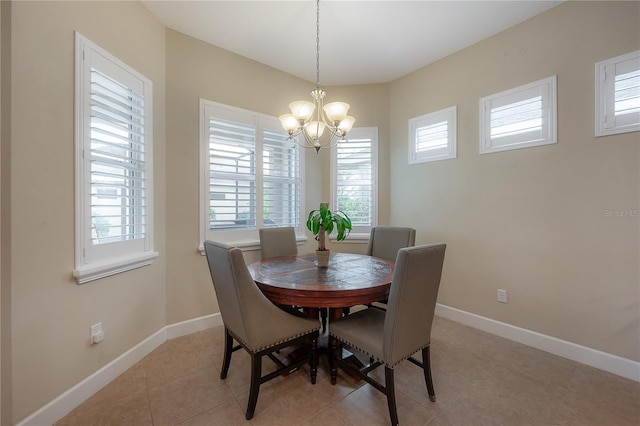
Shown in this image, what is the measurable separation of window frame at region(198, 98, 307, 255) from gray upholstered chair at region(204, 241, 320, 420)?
1.13 metres

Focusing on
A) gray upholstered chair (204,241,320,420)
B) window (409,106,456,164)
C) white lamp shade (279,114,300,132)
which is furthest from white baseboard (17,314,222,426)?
window (409,106,456,164)

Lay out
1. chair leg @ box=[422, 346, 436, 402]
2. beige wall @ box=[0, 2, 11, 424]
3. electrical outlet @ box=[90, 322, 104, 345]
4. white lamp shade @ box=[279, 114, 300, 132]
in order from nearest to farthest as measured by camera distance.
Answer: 1. beige wall @ box=[0, 2, 11, 424]
2. chair leg @ box=[422, 346, 436, 402]
3. electrical outlet @ box=[90, 322, 104, 345]
4. white lamp shade @ box=[279, 114, 300, 132]

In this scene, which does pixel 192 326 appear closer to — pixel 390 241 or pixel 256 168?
pixel 256 168

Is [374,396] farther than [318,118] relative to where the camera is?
No

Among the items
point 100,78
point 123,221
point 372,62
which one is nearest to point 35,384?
point 123,221

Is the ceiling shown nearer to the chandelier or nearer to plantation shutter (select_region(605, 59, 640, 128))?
the chandelier

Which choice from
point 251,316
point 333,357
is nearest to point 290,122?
point 251,316

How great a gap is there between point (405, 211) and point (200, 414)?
2895 mm

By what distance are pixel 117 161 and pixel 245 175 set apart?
120cm

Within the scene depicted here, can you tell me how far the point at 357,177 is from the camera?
3.59 meters

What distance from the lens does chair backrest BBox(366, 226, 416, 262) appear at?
259 cm

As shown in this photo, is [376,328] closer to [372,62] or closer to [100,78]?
[100,78]

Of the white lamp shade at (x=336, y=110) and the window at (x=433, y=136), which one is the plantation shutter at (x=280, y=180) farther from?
the window at (x=433, y=136)

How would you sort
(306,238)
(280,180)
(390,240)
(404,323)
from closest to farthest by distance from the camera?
(404,323) < (390,240) < (280,180) < (306,238)
